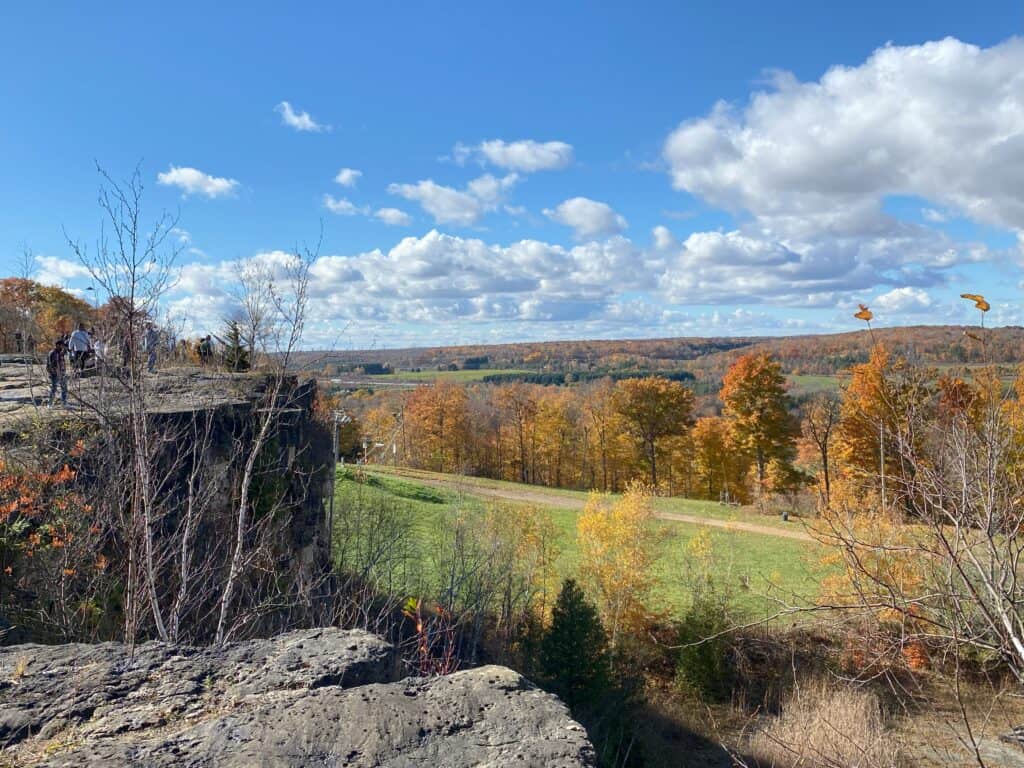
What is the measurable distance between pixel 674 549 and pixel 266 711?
26.0 meters

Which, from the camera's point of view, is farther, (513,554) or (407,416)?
(407,416)

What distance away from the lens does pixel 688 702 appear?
18125 mm

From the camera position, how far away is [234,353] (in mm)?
12414

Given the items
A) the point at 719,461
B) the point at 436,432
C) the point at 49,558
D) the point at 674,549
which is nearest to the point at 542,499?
the point at 674,549

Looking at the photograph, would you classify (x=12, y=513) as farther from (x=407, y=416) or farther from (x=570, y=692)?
(x=407, y=416)

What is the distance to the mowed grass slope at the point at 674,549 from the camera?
20.4 metres

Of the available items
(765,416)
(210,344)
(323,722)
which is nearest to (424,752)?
(323,722)

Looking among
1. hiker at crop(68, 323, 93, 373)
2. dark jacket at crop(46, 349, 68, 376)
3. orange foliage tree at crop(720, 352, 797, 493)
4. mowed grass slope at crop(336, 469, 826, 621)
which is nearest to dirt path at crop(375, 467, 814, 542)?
mowed grass slope at crop(336, 469, 826, 621)

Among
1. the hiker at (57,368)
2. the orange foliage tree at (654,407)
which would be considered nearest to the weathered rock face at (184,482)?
the hiker at (57,368)

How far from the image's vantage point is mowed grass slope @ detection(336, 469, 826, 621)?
20.4 m

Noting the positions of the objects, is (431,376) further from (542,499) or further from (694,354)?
(694,354)

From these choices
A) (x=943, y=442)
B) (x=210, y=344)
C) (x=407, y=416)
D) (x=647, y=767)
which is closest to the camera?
(x=943, y=442)

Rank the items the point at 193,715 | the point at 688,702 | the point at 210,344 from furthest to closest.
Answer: the point at 688,702, the point at 210,344, the point at 193,715

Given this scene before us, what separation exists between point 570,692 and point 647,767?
8.07ft
